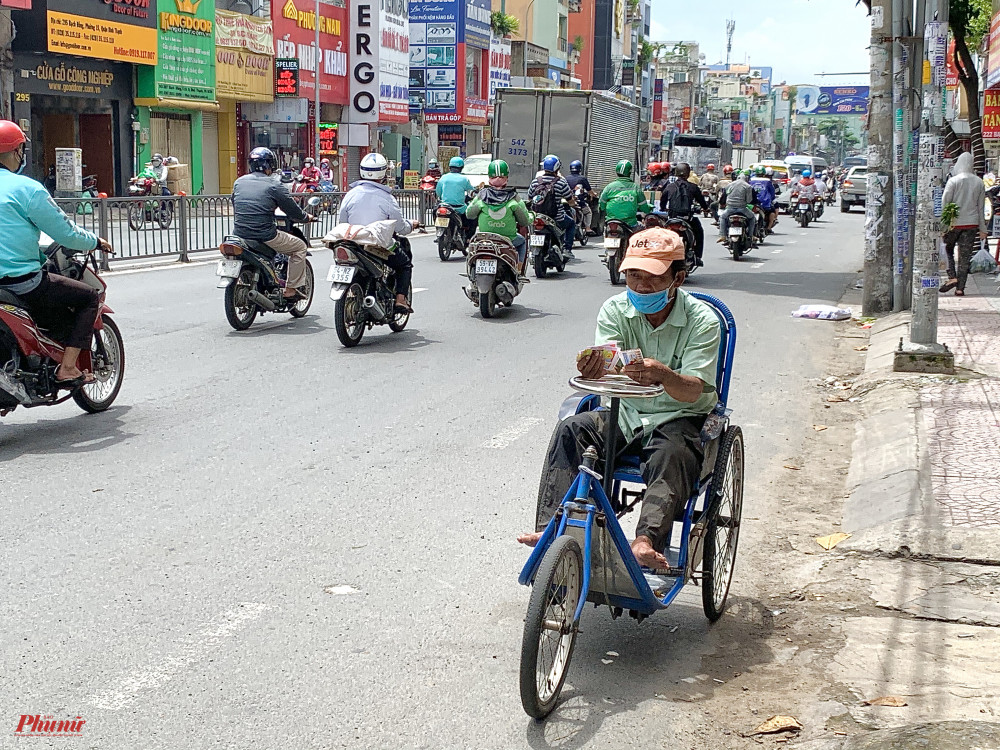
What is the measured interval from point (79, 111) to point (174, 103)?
3012 millimetres

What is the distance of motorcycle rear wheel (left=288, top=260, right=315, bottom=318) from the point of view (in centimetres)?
1278

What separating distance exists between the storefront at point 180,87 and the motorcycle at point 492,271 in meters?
23.1

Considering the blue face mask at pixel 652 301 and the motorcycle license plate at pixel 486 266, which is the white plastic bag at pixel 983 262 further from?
the blue face mask at pixel 652 301

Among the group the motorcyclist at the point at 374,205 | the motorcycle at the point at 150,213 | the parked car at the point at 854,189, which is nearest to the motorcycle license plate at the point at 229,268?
the motorcyclist at the point at 374,205

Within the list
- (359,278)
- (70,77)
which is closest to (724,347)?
(359,278)

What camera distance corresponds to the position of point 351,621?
4.66m

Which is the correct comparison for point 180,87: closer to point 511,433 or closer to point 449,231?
point 449,231

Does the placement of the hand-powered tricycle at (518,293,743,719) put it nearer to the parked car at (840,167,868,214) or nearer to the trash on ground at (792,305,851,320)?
the trash on ground at (792,305,851,320)

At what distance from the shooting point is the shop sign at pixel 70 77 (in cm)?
→ 2944

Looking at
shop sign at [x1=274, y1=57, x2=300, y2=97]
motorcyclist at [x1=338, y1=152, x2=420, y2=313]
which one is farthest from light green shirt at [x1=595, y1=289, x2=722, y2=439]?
shop sign at [x1=274, y1=57, x2=300, y2=97]

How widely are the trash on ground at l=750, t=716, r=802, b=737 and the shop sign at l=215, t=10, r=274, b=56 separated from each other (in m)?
35.8

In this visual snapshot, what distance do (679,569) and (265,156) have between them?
885cm

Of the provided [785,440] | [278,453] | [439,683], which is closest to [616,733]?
[439,683]

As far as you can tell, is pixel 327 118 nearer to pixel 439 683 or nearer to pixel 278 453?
pixel 278 453
